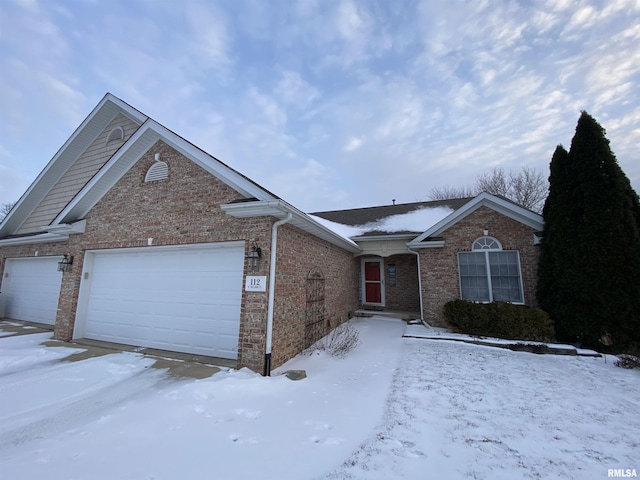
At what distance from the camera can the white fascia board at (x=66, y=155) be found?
9.54m

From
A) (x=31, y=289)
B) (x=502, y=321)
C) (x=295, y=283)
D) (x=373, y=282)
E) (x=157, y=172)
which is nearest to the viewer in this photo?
(x=295, y=283)

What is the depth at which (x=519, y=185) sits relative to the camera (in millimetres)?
22422

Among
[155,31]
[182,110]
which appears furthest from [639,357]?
[182,110]

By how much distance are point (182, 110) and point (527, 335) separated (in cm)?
1650

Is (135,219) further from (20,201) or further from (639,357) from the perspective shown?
(639,357)

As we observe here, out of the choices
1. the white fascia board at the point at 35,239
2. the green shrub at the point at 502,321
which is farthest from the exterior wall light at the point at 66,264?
the green shrub at the point at 502,321

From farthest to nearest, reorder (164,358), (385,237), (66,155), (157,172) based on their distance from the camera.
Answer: (385,237), (66,155), (157,172), (164,358)

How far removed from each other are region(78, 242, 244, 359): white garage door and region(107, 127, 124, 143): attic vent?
4.81m

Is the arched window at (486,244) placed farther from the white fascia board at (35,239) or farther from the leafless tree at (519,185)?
the leafless tree at (519,185)

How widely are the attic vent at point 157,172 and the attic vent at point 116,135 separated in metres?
4.60

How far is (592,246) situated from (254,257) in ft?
27.5

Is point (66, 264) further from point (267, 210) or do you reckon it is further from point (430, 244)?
point (430, 244)

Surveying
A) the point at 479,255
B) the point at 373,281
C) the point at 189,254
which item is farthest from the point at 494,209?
the point at 189,254

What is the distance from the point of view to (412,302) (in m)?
12.5
